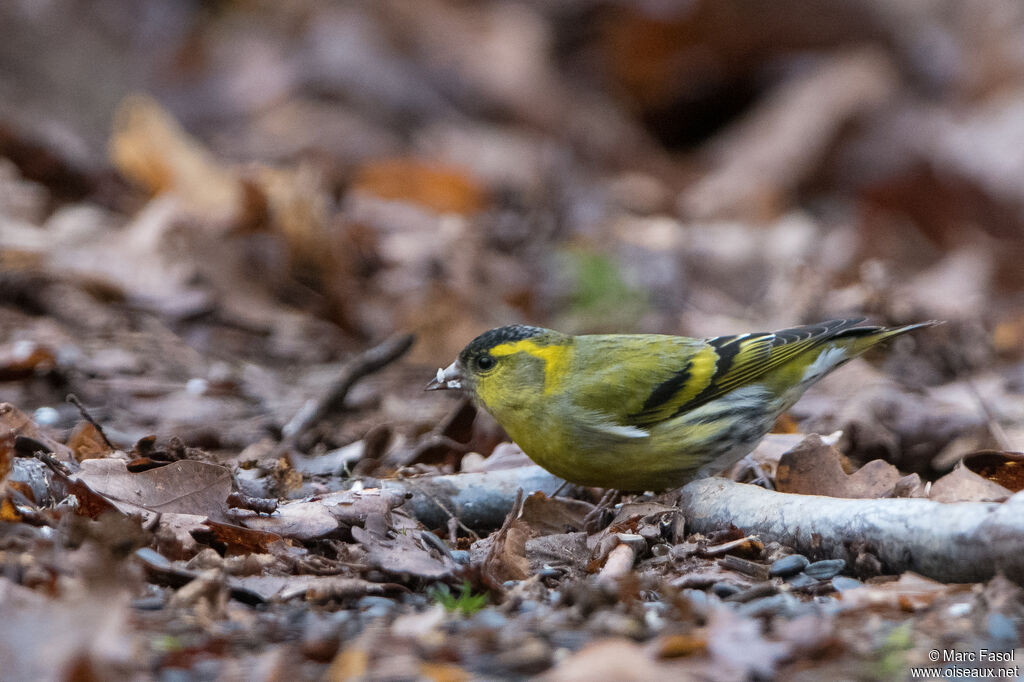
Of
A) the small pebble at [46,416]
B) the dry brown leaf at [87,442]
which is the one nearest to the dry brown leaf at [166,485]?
the dry brown leaf at [87,442]

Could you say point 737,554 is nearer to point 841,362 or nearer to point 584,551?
point 584,551

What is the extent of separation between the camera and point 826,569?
10.1 feet

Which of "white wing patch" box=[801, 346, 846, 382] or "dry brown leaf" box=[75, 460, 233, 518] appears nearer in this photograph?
"dry brown leaf" box=[75, 460, 233, 518]

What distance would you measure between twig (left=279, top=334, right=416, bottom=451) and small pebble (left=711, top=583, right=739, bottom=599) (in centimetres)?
189

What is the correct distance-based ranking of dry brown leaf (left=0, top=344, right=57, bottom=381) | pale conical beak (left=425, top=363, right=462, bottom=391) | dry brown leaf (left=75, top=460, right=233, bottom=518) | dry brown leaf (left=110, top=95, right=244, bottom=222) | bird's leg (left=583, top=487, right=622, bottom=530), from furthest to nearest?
1. dry brown leaf (left=110, top=95, right=244, bottom=222)
2. dry brown leaf (left=0, top=344, right=57, bottom=381)
3. pale conical beak (left=425, top=363, right=462, bottom=391)
4. bird's leg (left=583, top=487, right=622, bottom=530)
5. dry brown leaf (left=75, top=460, right=233, bottom=518)

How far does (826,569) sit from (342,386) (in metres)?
2.29

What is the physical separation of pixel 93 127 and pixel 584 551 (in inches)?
349

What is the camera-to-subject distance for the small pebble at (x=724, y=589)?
9.71ft

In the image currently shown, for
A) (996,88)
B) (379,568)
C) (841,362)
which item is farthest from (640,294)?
(996,88)

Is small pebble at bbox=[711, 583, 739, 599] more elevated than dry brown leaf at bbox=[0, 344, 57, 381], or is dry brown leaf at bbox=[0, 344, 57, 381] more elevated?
small pebble at bbox=[711, 583, 739, 599]

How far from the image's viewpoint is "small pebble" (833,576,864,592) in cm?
296

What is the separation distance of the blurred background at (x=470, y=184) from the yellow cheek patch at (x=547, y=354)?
0.95 metres

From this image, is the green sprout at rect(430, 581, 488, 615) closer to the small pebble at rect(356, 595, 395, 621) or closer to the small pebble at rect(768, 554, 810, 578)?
the small pebble at rect(356, 595, 395, 621)

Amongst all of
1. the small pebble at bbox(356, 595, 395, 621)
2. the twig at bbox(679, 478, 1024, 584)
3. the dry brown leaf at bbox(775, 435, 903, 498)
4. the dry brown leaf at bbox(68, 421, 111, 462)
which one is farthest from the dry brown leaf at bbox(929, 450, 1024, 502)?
the dry brown leaf at bbox(68, 421, 111, 462)
